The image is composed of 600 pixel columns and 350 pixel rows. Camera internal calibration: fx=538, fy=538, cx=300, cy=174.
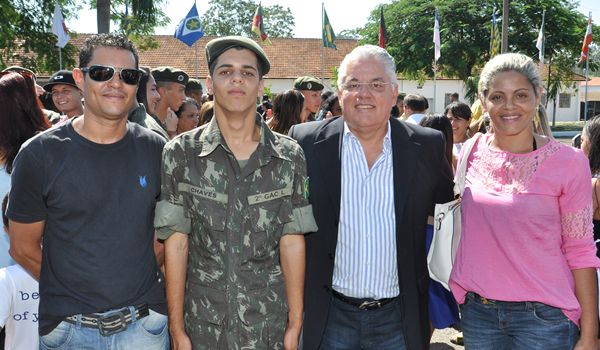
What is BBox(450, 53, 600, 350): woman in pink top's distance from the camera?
261cm

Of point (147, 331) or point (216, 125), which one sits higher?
point (216, 125)

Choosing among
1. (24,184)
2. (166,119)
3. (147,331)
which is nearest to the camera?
(24,184)

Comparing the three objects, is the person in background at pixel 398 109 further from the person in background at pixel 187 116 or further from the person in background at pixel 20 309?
the person in background at pixel 20 309

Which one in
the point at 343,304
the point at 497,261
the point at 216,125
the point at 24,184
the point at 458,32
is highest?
the point at 458,32

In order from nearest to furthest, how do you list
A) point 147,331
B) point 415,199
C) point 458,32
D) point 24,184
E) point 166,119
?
1. point 24,184
2. point 147,331
3. point 415,199
4. point 166,119
5. point 458,32

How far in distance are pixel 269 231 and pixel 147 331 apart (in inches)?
29.7

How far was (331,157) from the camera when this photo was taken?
9.79 ft

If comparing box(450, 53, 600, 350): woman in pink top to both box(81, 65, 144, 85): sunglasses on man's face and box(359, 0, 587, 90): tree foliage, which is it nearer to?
box(81, 65, 144, 85): sunglasses on man's face

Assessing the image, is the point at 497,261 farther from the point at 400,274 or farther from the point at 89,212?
the point at 89,212

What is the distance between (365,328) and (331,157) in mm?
946

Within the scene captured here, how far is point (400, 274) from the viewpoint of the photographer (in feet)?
9.62

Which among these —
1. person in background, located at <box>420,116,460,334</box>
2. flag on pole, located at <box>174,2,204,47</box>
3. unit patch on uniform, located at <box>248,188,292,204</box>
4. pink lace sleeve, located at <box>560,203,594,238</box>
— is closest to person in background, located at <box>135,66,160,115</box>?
unit patch on uniform, located at <box>248,188,292,204</box>

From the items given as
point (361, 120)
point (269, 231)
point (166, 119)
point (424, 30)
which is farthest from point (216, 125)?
point (424, 30)

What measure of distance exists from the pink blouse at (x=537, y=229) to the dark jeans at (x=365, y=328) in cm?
48
